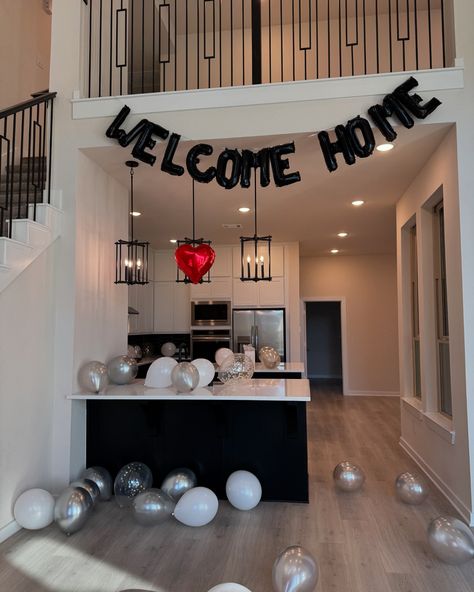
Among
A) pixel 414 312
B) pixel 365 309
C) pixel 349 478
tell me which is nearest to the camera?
pixel 349 478

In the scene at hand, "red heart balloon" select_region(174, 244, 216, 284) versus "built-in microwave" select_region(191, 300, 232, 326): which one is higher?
"red heart balloon" select_region(174, 244, 216, 284)

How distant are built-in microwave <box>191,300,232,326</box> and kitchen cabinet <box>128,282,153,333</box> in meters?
0.80

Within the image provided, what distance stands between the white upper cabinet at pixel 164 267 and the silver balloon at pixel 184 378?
473 cm

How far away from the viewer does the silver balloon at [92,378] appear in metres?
3.71

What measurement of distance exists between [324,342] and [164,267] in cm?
600

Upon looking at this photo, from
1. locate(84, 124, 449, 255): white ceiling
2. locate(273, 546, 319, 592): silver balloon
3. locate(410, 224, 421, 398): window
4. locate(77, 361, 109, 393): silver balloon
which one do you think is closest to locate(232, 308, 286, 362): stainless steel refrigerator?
locate(84, 124, 449, 255): white ceiling

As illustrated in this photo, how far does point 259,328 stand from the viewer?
25.8 ft

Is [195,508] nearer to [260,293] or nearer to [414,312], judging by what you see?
[414,312]

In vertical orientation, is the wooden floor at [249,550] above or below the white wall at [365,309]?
below

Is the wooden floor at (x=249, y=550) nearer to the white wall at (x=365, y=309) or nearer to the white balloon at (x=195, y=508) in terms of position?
the white balloon at (x=195, y=508)

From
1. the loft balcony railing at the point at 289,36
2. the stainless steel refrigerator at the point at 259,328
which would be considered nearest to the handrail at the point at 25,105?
the loft balcony railing at the point at 289,36

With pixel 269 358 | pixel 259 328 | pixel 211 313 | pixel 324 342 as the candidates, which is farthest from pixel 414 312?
pixel 324 342

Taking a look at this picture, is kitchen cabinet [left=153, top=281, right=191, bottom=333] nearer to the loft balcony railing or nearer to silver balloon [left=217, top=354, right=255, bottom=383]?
the loft balcony railing

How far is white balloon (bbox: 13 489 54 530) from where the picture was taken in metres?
3.10
